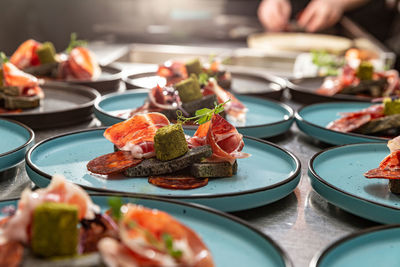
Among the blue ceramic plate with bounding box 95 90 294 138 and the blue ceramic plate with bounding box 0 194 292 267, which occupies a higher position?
the blue ceramic plate with bounding box 0 194 292 267

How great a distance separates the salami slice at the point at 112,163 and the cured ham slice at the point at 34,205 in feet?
1.53

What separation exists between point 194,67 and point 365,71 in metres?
1.04

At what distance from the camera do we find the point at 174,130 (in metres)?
1.55

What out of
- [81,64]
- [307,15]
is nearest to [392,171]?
[81,64]

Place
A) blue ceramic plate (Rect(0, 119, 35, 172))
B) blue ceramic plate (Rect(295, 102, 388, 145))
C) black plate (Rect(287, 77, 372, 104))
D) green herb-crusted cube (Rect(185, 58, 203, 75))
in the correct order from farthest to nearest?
1. black plate (Rect(287, 77, 372, 104))
2. green herb-crusted cube (Rect(185, 58, 203, 75))
3. blue ceramic plate (Rect(295, 102, 388, 145))
4. blue ceramic plate (Rect(0, 119, 35, 172))

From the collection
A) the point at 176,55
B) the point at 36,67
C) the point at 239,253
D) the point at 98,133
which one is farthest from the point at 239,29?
the point at 239,253

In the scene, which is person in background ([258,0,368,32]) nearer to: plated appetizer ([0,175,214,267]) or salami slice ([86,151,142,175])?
salami slice ([86,151,142,175])

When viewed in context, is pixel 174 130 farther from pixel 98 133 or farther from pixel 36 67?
pixel 36 67

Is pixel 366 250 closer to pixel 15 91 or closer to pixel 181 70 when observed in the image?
pixel 181 70

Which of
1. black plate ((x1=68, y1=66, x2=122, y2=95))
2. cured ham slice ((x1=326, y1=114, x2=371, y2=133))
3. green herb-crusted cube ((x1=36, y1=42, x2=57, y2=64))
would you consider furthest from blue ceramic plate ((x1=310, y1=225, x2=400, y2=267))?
green herb-crusted cube ((x1=36, y1=42, x2=57, y2=64))

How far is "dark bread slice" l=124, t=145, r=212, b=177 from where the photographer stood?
1532 millimetres

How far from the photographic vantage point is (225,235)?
1149mm

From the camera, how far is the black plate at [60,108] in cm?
215

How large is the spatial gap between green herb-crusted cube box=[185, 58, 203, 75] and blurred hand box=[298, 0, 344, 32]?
338cm
